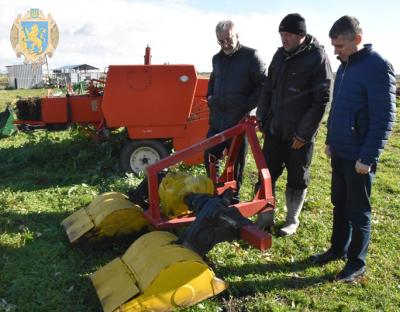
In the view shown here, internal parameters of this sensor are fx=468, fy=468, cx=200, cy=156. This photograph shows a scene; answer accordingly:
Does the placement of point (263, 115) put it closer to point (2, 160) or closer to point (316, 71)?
point (316, 71)

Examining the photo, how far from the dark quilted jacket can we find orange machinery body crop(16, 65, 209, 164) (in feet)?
9.82

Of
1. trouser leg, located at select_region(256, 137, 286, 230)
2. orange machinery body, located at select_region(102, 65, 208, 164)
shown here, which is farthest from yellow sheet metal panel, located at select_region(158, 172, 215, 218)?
orange machinery body, located at select_region(102, 65, 208, 164)

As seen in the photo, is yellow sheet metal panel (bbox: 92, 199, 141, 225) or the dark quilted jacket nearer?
the dark quilted jacket

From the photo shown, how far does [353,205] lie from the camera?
3.71 meters

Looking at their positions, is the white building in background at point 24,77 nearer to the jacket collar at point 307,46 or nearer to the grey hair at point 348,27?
the jacket collar at point 307,46

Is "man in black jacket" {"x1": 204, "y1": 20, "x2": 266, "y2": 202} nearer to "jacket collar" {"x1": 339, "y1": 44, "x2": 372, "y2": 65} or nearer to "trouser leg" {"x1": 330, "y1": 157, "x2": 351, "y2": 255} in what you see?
"trouser leg" {"x1": 330, "y1": 157, "x2": 351, "y2": 255}

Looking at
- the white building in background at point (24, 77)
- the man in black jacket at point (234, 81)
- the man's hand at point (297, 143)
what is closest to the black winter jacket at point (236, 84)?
the man in black jacket at point (234, 81)

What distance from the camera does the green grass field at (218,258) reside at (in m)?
3.56

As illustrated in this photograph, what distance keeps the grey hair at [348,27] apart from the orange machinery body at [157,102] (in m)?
3.14

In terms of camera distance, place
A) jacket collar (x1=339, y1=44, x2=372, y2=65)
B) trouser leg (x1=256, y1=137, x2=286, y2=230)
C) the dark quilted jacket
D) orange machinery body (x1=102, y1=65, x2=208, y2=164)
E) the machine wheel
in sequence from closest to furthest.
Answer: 1. the dark quilted jacket
2. jacket collar (x1=339, y1=44, x2=372, y2=65)
3. trouser leg (x1=256, y1=137, x2=286, y2=230)
4. orange machinery body (x1=102, y1=65, x2=208, y2=164)
5. the machine wheel

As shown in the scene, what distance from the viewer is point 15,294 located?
3555 millimetres

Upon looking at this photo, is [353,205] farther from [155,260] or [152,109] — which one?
[152,109]

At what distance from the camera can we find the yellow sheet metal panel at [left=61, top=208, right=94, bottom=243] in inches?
166

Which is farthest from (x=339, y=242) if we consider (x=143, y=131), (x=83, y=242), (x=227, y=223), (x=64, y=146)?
(x=64, y=146)
